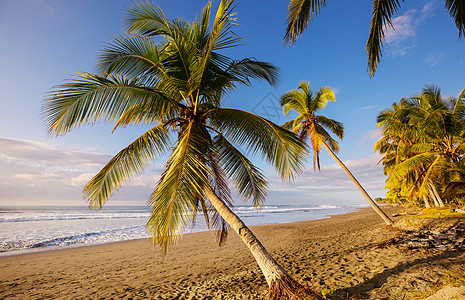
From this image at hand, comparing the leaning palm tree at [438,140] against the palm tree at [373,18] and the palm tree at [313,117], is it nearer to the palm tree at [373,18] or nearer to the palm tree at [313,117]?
the palm tree at [313,117]

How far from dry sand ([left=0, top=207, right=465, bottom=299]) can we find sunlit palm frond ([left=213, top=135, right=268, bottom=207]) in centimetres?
222

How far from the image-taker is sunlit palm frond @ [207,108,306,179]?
→ 425cm

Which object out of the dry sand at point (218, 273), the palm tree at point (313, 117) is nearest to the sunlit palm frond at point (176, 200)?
the dry sand at point (218, 273)

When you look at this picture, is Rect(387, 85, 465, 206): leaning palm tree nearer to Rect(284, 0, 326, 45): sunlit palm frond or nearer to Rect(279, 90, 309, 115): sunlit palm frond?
Rect(279, 90, 309, 115): sunlit palm frond

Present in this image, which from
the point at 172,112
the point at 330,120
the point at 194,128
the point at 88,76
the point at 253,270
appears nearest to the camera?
the point at 88,76

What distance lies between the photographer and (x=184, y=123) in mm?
4508

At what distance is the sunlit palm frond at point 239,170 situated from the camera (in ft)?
16.7

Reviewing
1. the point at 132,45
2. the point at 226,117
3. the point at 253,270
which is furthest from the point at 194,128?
the point at 253,270

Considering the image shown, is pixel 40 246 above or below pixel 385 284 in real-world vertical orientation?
below

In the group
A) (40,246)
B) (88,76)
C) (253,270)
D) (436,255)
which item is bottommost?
(40,246)

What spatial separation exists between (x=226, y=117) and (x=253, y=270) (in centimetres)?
451

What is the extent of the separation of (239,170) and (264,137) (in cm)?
111

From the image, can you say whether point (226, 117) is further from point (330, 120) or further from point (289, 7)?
point (330, 120)

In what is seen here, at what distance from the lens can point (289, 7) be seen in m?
4.50
